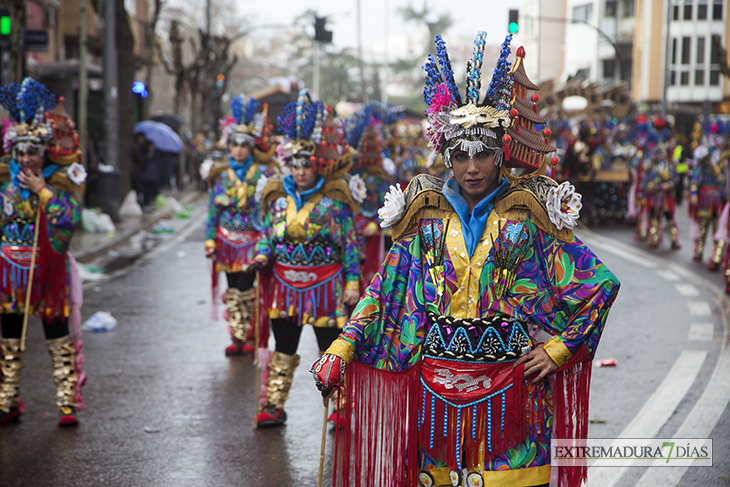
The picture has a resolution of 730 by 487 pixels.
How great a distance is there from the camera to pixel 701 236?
13.6m

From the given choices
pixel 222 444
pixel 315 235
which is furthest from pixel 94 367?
pixel 315 235

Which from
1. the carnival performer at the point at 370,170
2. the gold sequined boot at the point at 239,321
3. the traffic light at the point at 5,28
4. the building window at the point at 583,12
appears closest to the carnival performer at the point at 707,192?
the carnival performer at the point at 370,170

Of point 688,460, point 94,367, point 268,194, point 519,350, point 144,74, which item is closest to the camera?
point 519,350

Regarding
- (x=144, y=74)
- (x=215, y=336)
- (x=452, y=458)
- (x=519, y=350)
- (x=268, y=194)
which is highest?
(x=144, y=74)

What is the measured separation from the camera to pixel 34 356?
779cm

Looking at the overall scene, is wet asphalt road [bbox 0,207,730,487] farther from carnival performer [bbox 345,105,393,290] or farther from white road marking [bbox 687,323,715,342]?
carnival performer [bbox 345,105,393,290]

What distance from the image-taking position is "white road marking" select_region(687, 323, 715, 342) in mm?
8336

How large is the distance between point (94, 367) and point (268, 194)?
2.58 m

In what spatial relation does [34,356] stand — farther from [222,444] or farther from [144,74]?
[144,74]

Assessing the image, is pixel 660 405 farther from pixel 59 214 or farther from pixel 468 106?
pixel 59 214

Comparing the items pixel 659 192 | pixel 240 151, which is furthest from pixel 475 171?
pixel 659 192

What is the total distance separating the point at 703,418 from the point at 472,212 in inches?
131

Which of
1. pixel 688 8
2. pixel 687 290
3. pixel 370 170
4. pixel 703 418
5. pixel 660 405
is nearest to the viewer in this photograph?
pixel 703 418

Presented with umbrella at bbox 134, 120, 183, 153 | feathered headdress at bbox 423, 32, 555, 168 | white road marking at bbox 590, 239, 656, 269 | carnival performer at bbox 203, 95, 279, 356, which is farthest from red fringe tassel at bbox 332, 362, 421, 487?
umbrella at bbox 134, 120, 183, 153
